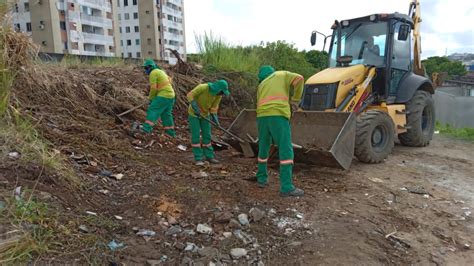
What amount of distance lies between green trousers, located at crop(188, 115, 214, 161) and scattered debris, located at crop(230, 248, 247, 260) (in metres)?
2.81

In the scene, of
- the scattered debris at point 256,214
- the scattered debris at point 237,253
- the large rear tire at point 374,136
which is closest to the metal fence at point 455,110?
the large rear tire at point 374,136

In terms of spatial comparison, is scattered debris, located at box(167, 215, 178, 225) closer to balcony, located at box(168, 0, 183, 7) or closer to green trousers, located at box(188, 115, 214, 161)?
green trousers, located at box(188, 115, 214, 161)

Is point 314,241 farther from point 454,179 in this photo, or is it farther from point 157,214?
point 454,179

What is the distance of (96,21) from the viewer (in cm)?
4053

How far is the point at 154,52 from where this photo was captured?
49.6 m

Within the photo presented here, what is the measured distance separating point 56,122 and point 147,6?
4772 cm

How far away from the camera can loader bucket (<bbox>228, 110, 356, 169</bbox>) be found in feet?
16.0

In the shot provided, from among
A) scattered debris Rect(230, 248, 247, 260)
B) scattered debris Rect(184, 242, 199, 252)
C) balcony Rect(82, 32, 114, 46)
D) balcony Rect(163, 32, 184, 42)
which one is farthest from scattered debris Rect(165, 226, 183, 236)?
balcony Rect(163, 32, 184, 42)

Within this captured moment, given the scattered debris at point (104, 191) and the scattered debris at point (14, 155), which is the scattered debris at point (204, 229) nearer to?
the scattered debris at point (104, 191)

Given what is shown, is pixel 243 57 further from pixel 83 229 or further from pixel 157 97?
pixel 83 229

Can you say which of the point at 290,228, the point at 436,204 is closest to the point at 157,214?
the point at 290,228

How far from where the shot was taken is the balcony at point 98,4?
128ft

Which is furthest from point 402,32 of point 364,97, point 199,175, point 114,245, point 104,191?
point 114,245

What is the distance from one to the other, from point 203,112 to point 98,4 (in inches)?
1583
